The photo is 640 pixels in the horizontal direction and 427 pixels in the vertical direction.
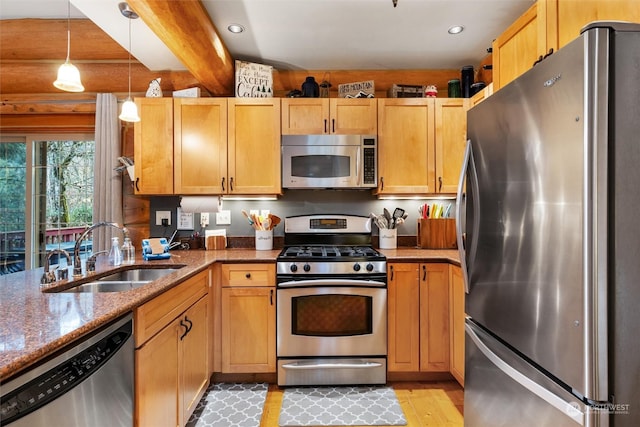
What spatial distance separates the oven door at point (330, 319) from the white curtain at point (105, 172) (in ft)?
5.49

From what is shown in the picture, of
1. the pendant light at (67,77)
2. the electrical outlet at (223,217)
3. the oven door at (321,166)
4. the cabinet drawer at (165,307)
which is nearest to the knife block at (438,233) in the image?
the oven door at (321,166)

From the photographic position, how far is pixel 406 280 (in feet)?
7.77

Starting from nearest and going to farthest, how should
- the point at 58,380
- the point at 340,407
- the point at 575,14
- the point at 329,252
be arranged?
1. the point at 58,380
2. the point at 575,14
3. the point at 340,407
4. the point at 329,252

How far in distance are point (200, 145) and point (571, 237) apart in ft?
8.24

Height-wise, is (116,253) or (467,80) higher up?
(467,80)

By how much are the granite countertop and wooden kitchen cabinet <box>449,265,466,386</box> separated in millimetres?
1702

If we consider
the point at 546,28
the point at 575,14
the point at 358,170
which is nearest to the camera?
the point at 575,14

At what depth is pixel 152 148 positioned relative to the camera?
268 centimetres

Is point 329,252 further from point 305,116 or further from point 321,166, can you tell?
point 305,116

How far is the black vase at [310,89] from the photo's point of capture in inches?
108

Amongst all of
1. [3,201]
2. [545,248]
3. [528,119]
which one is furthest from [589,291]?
[3,201]

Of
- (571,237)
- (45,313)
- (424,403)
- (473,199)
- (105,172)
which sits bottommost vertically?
(424,403)

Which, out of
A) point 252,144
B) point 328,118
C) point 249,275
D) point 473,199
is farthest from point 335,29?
point 249,275

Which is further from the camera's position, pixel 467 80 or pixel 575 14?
pixel 467 80
